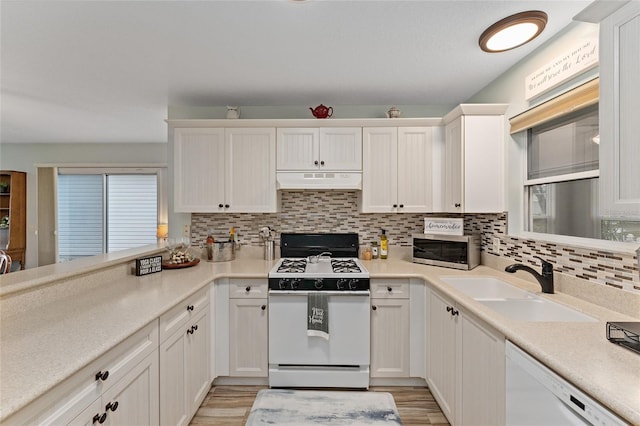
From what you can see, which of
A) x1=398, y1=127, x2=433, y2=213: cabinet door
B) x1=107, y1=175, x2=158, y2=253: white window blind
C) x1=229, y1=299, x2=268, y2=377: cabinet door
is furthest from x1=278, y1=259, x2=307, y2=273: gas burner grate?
x1=107, y1=175, x2=158, y2=253: white window blind

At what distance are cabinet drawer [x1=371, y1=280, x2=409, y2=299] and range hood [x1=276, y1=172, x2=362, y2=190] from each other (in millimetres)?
887

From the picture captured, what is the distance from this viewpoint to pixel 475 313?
1496 mm

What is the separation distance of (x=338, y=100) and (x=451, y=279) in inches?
74.6

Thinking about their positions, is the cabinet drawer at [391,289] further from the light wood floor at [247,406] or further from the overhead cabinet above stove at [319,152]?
the overhead cabinet above stove at [319,152]

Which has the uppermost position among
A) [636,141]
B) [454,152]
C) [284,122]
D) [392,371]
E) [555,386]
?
[284,122]

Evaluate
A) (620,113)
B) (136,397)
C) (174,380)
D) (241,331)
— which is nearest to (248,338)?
(241,331)

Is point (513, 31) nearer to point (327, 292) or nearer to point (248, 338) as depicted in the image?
point (327, 292)

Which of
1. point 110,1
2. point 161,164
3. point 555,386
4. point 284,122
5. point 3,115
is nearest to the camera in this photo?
point 555,386

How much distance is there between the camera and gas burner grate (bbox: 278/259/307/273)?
2398 mm

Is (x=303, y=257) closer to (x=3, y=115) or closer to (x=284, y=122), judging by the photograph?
(x=284, y=122)

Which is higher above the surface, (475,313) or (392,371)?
(475,313)

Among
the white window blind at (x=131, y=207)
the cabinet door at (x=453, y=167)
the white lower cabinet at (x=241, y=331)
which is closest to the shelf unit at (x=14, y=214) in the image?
the white window blind at (x=131, y=207)

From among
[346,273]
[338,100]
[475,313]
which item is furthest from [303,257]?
[475,313]

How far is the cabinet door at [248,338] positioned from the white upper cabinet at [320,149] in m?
1.23
